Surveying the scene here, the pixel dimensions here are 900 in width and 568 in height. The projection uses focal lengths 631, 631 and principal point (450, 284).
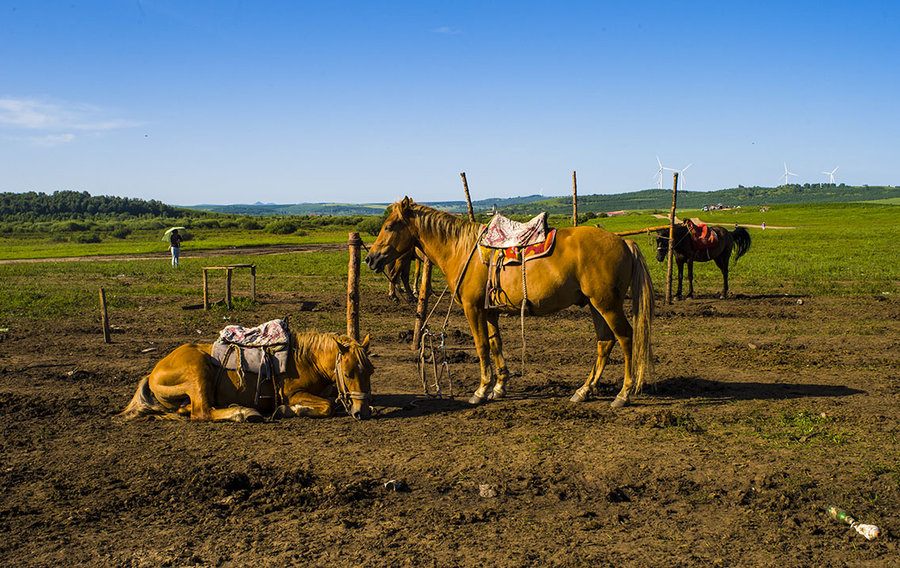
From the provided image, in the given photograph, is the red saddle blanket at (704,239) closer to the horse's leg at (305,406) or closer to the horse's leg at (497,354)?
the horse's leg at (497,354)

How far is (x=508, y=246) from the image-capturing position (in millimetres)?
8258

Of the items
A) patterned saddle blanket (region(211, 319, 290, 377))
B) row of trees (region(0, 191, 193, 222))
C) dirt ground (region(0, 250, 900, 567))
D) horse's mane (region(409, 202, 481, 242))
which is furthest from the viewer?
row of trees (region(0, 191, 193, 222))

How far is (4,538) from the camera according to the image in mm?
4934

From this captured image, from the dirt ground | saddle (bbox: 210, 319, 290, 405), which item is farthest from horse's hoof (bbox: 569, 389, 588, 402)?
saddle (bbox: 210, 319, 290, 405)

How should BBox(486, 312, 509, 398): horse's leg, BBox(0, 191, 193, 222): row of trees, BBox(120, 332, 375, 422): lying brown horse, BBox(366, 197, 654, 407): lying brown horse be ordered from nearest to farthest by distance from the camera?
BBox(120, 332, 375, 422): lying brown horse
BBox(366, 197, 654, 407): lying brown horse
BBox(486, 312, 509, 398): horse's leg
BBox(0, 191, 193, 222): row of trees

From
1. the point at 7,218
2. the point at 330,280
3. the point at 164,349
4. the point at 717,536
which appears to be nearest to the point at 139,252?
the point at 330,280

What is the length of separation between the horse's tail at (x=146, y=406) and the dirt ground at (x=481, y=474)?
148mm

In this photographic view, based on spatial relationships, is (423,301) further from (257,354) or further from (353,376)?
(257,354)

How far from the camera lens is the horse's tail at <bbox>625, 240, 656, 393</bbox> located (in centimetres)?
801

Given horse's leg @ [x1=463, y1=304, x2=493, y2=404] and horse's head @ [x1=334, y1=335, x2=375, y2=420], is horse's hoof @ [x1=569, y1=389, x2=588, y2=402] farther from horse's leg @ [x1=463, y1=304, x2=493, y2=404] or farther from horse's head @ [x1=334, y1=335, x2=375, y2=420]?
horse's head @ [x1=334, y1=335, x2=375, y2=420]

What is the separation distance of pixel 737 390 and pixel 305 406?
235 inches

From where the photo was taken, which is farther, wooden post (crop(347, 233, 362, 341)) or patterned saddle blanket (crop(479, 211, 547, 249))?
wooden post (crop(347, 233, 362, 341))

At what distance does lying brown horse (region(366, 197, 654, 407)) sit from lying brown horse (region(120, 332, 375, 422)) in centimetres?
168

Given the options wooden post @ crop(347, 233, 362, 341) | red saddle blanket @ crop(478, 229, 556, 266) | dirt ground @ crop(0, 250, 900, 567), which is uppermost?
red saddle blanket @ crop(478, 229, 556, 266)
